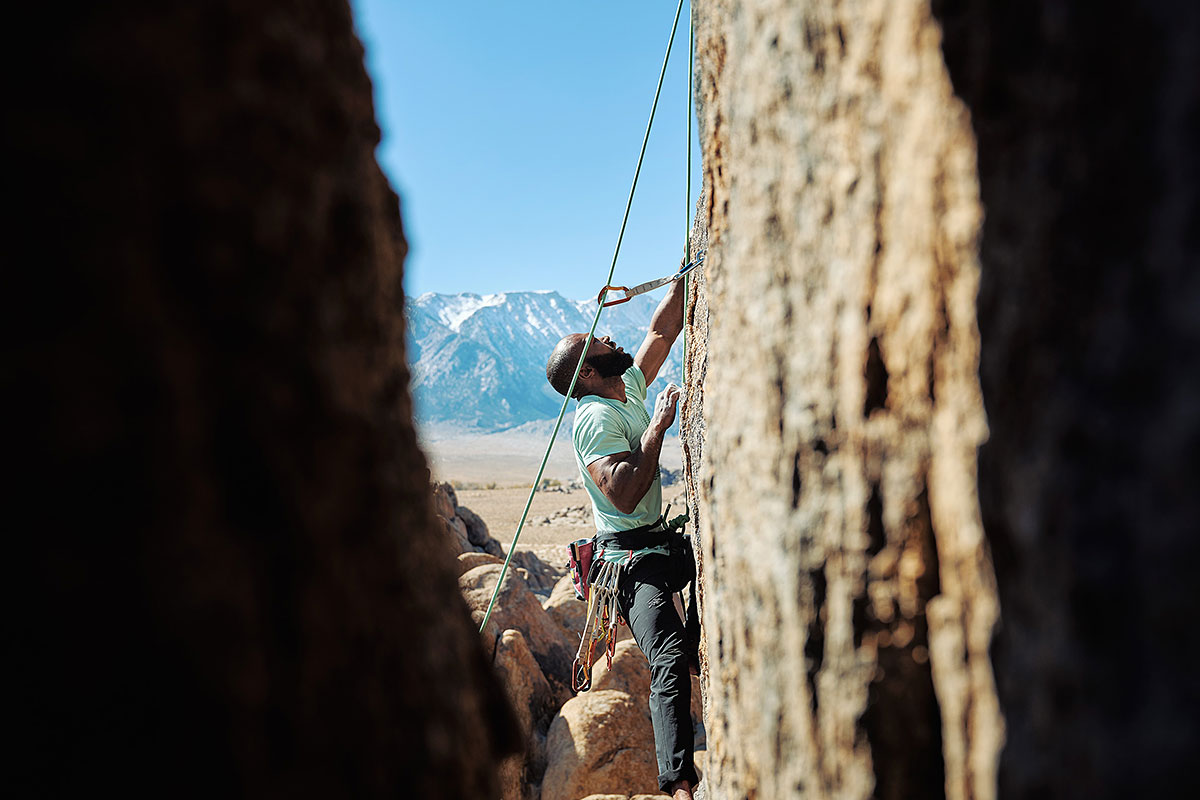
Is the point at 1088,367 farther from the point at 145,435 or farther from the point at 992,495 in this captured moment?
the point at 145,435

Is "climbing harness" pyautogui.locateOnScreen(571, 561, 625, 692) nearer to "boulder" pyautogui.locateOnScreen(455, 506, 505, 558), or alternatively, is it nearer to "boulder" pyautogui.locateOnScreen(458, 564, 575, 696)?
"boulder" pyautogui.locateOnScreen(458, 564, 575, 696)

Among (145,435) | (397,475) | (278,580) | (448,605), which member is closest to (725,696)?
(448,605)

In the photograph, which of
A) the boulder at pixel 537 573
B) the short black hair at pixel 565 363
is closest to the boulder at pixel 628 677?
the short black hair at pixel 565 363

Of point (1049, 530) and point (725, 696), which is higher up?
point (1049, 530)

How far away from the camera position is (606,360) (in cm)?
372

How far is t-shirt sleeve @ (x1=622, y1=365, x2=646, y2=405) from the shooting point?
A: 3939 mm

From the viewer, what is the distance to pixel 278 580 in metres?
0.73

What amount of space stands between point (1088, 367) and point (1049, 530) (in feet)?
0.72

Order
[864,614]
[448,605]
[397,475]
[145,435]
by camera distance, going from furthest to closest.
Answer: [864,614]
[448,605]
[397,475]
[145,435]

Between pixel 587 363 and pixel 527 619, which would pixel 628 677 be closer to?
pixel 527 619

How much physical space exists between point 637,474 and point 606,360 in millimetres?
813

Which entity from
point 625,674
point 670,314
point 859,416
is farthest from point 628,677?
point 859,416

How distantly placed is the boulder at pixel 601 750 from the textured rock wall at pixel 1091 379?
140 inches

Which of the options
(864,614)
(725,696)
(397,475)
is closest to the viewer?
(397,475)
